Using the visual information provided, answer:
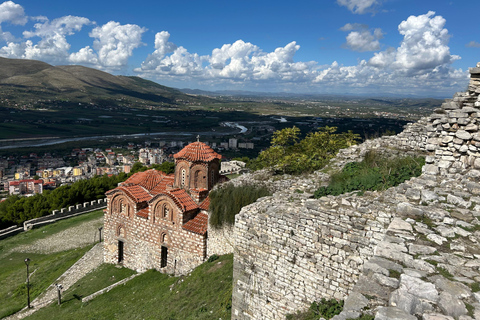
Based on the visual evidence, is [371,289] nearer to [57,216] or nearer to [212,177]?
[212,177]

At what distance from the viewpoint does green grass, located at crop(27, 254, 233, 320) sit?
31.0ft

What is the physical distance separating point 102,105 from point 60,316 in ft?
562

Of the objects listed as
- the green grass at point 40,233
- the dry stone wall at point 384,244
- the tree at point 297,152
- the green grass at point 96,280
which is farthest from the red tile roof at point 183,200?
the green grass at point 40,233

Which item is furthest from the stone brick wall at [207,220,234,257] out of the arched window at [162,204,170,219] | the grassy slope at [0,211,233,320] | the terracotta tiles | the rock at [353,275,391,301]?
the rock at [353,275,391,301]

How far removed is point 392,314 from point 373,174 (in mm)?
5168

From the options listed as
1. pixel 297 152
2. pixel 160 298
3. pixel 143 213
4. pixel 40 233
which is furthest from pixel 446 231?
pixel 40 233

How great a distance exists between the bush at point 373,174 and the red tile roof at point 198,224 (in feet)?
23.2

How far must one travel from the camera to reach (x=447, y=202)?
183 inches

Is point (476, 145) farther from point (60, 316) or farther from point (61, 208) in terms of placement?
point (61, 208)

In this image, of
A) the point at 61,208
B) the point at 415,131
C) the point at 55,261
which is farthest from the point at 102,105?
the point at 415,131

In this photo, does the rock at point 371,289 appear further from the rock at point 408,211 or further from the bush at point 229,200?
the bush at point 229,200

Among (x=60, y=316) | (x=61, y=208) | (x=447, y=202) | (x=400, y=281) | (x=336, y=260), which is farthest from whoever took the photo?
(x=61, y=208)

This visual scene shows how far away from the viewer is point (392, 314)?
2832mm

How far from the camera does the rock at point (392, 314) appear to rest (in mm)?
2762
